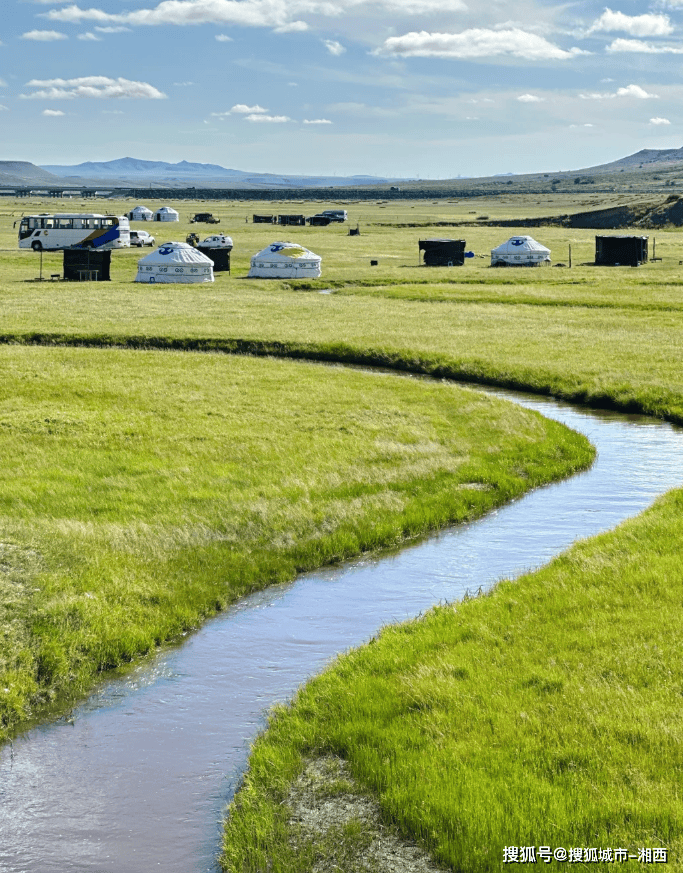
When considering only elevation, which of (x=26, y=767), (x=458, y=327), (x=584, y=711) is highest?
(x=458, y=327)

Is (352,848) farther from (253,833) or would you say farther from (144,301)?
(144,301)

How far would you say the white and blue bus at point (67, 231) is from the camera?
86.1m

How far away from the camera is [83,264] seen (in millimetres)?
67875

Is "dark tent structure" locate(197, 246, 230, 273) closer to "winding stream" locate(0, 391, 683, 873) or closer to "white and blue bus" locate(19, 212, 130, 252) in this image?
"white and blue bus" locate(19, 212, 130, 252)

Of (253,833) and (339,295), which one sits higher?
(339,295)

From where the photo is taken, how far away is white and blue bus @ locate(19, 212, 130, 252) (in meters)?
86.1

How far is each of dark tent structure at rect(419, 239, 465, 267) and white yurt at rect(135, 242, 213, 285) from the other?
20.1m

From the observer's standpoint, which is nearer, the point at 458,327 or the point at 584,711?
the point at 584,711

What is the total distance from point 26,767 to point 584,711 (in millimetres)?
5671

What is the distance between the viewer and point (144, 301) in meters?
55.1

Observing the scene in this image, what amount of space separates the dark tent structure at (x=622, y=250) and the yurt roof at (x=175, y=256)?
31874mm

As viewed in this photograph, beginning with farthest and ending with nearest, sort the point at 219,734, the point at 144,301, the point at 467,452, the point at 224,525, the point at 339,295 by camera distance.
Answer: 1. the point at 339,295
2. the point at 144,301
3. the point at 467,452
4. the point at 224,525
5. the point at 219,734

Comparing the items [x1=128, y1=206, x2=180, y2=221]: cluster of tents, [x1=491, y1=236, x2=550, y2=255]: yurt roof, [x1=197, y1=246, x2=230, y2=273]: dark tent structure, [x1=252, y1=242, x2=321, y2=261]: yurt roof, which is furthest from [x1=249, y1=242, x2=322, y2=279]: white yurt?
[x1=128, y1=206, x2=180, y2=221]: cluster of tents

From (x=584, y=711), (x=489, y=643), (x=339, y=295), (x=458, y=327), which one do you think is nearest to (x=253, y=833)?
(x=584, y=711)
